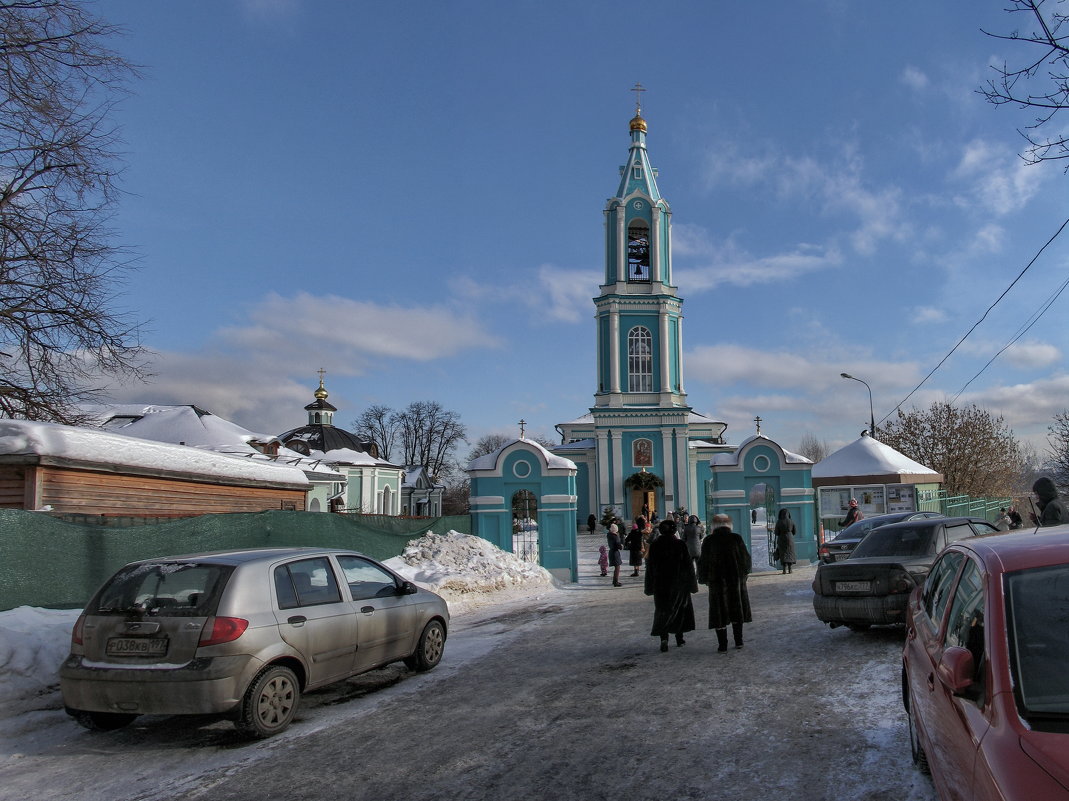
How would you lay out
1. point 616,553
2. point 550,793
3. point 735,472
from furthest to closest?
point 735,472
point 616,553
point 550,793

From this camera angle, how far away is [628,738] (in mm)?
5750

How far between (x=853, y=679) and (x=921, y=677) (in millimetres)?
3428

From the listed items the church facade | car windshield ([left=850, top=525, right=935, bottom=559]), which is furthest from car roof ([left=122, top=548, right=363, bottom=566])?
the church facade

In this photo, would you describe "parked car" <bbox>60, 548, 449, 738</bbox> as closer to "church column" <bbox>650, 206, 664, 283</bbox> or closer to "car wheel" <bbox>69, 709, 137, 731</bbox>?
"car wheel" <bbox>69, 709, 137, 731</bbox>

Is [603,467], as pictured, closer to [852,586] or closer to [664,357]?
[664,357]

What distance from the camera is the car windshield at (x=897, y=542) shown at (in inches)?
378

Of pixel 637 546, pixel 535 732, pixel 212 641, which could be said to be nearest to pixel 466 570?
pixel 637 546

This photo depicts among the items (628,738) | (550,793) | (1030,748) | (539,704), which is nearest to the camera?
(1030,748)

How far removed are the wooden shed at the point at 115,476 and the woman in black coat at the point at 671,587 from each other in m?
8.34

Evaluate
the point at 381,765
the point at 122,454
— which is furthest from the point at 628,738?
the point at 122,454

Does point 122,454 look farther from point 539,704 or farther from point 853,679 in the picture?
point 853,679

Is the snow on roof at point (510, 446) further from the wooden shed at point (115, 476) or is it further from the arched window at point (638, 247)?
the arched window at point (638, 247)

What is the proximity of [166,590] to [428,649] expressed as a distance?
3160 mm

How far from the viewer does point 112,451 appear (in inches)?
500
